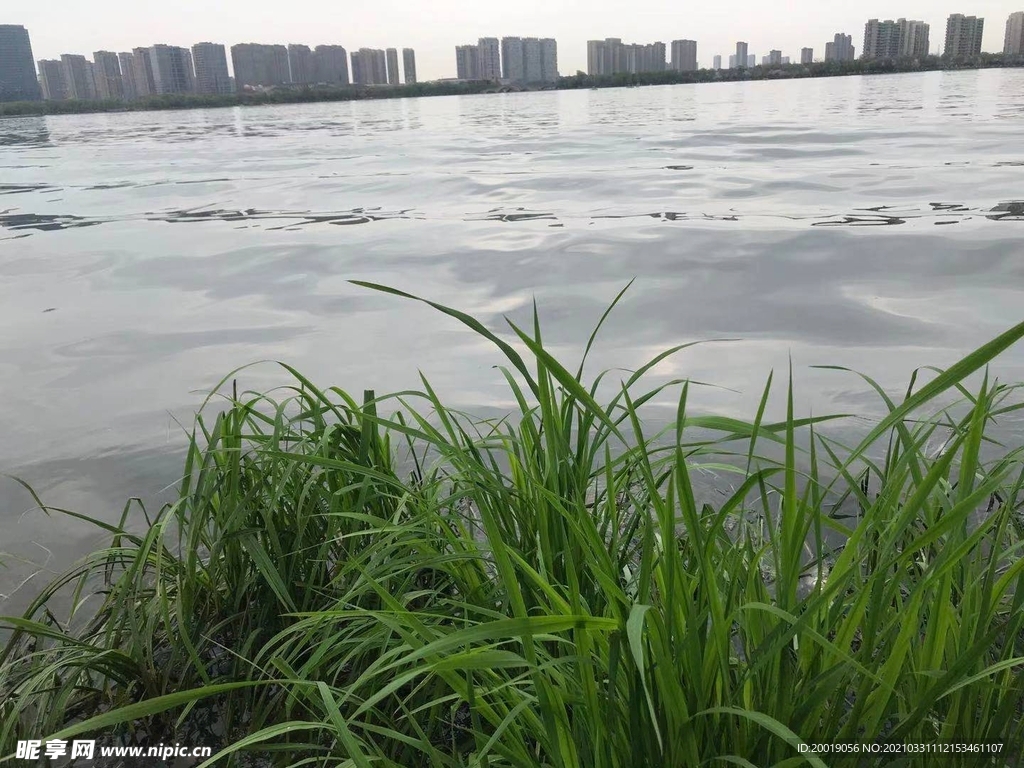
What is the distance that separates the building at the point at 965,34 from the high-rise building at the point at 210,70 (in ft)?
168

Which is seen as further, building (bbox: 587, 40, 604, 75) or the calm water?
building (bbox: 587, 40, 604, 75)

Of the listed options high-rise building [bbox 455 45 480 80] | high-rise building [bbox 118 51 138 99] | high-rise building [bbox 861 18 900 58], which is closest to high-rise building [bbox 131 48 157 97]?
high-rise building [bbox 118 51 138 99]

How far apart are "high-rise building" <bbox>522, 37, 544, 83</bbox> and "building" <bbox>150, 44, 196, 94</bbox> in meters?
30.0

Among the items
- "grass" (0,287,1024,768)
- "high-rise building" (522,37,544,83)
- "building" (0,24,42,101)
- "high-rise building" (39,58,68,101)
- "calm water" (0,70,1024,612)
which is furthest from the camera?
"high-rise building" (522,37,544,83)

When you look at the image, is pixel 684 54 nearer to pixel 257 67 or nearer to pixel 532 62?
pixel 532 62

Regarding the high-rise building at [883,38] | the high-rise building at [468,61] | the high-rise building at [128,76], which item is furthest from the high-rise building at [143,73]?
the high-rise building at [883,38]

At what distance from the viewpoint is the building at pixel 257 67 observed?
67875mm

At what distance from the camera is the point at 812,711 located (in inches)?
38.0

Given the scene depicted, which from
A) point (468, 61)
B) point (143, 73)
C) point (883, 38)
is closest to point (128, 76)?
point (143, 73)

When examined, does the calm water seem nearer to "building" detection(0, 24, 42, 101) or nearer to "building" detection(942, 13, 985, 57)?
"building" detection(0, 24, 42, 101)

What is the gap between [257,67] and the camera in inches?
2702

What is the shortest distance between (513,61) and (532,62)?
1.90 m

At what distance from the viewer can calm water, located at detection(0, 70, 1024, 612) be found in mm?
3248

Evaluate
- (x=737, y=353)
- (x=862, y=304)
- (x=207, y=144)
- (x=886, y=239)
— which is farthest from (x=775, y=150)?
(x=207, y=144)
